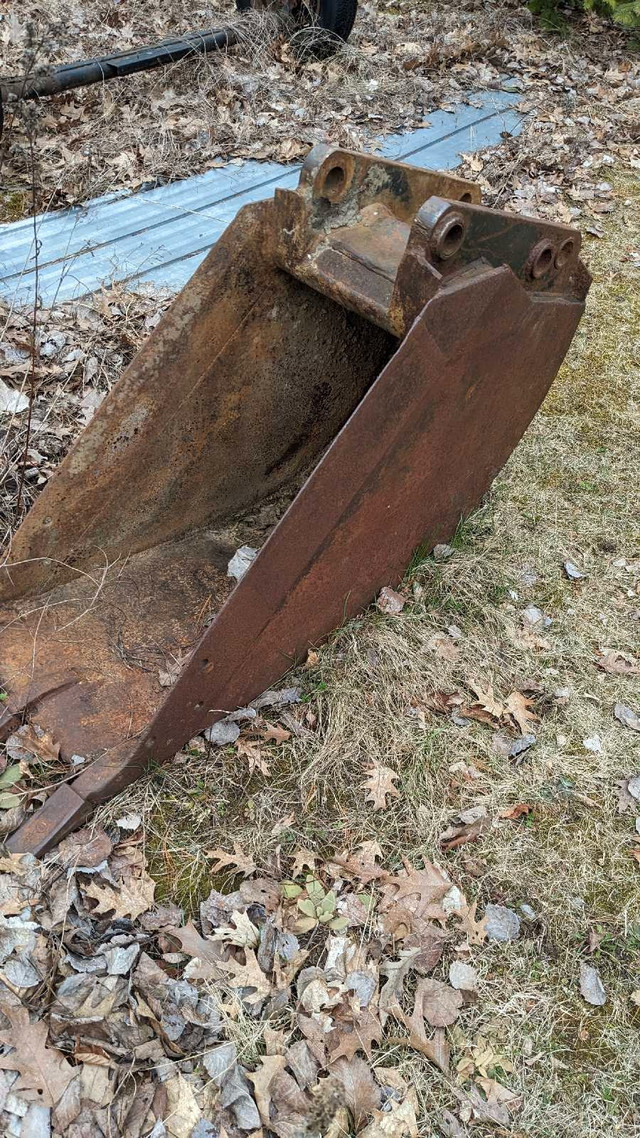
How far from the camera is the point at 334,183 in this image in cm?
294

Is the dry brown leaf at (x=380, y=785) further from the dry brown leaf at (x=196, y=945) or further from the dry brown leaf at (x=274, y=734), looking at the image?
the dry brown leaf at (x=196, y=945)

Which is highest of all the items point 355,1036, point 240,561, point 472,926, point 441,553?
point 240,561

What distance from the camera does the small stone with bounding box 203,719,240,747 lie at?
2814 millimetres

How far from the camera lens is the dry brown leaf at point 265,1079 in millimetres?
2097

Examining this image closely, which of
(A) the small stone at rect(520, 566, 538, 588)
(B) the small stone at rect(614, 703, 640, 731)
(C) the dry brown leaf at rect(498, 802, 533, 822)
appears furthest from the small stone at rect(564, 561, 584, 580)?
(C) the dry brown leaf at rect(498, 802, 533, 822)

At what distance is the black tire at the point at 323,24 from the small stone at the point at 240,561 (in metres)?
6.12

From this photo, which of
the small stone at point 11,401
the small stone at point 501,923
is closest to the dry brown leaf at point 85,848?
the small stone at point 501,923

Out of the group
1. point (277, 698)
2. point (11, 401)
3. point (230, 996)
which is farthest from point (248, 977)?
point (11, 401)

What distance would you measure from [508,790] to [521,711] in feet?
1.15

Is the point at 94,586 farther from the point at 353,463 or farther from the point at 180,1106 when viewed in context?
the point at 180,1106

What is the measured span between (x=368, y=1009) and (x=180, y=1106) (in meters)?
0.54

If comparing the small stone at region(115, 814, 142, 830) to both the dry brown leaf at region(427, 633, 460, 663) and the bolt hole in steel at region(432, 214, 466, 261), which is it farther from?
the bolt hole in steel at region(432, 214, 466, 261)

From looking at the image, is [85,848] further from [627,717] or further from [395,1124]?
[627,717]

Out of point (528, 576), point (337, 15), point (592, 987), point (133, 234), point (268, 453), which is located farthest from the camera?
point (337, 15)
